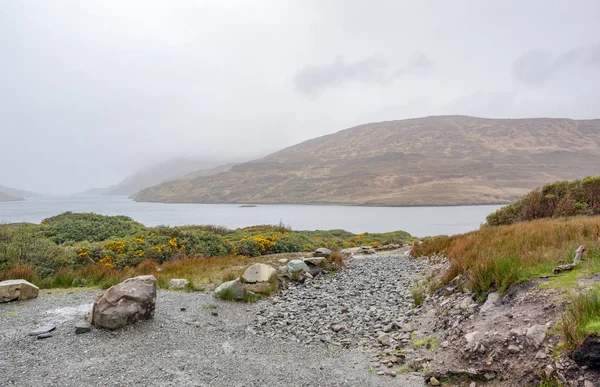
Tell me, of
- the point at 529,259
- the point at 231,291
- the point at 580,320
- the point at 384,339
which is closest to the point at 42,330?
the point at 231,291

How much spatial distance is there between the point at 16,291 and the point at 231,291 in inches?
218

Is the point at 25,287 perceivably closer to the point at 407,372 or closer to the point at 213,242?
the point at 407,372

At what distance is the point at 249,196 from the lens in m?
170

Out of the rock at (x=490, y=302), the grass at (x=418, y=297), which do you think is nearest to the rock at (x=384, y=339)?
the rock at (x=490, y=302)

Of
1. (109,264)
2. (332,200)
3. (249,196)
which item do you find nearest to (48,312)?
(109,264)

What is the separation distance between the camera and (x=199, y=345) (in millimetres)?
6727

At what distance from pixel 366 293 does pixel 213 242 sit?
1278 centimetres

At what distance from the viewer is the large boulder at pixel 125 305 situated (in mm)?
7133

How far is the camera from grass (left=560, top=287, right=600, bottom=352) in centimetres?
412

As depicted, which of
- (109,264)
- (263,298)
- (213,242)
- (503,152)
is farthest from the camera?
(503,152)

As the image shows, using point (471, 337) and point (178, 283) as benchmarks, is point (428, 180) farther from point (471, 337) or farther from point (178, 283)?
point (471, 337)

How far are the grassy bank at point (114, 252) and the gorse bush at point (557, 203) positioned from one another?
496 inches

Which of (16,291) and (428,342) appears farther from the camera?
(16,291)

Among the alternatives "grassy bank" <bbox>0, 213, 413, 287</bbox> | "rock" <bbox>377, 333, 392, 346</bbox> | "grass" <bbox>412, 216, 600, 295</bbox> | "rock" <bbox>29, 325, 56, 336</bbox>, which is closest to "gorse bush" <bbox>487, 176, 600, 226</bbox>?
"grass" <bbox>412, 216, 600, 295</bbox>
